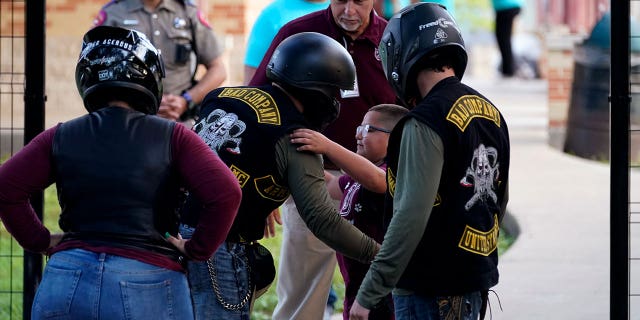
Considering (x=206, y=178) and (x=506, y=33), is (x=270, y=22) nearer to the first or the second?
(x=506, y=33)

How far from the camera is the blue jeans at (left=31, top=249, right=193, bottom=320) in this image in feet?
12.0

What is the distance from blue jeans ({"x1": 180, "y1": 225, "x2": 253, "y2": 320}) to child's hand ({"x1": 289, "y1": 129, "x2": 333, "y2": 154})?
0.48 meters

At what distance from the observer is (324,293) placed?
236 inches

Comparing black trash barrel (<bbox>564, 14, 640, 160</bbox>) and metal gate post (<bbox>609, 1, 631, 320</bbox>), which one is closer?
metal gate post (<bbox>609, 1, 631, 320</bbox>)

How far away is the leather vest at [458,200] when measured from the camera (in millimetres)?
3951

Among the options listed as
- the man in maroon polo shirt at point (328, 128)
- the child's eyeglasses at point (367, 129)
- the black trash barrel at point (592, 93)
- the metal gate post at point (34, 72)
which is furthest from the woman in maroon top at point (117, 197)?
the black trash barrel at point (592, 93)

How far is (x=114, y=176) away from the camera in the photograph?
3699 mm

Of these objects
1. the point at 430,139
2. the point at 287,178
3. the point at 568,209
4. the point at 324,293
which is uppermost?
the point at 430,139

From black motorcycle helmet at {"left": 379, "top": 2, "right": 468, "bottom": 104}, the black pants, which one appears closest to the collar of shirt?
the black pants

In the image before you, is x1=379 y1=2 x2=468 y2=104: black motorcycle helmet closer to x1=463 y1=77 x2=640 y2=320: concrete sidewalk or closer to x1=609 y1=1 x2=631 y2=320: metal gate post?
x1=609 y1=1 x2=631 y2=320: metal gate post

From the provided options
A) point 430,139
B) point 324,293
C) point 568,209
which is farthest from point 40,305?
point 568,209

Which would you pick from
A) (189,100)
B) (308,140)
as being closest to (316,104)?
(308,140)

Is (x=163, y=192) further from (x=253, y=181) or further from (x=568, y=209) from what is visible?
(x=568, y=209)

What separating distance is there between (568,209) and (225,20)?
6.70 m
